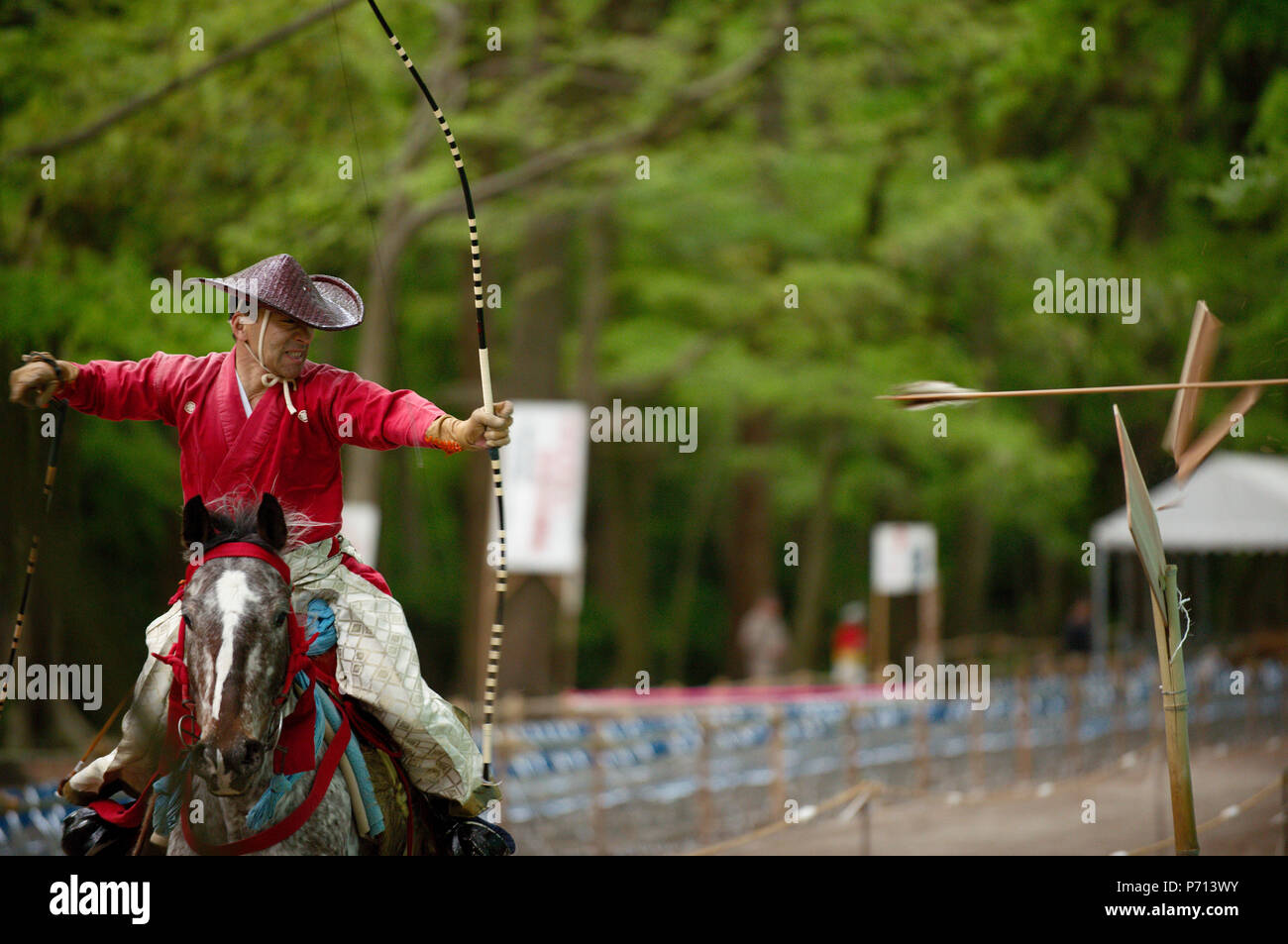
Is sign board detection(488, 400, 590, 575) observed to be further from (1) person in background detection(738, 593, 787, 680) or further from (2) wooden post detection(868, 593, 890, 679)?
(2) wooden post detection(868, 593, 890, 679)

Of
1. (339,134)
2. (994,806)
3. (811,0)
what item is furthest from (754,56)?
(994,806)

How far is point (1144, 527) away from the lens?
14.2 ft

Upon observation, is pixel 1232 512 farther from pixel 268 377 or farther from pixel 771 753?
pixel 268 377

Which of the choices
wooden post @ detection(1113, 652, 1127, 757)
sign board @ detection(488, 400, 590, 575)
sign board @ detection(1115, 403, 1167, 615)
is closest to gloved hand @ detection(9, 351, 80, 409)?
sign board @ detection(1115, 403, 1167, 615)

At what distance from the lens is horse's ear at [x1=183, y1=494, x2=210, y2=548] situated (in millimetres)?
3379

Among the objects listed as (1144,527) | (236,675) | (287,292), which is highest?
(287,292)

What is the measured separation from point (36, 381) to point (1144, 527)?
3.26 m

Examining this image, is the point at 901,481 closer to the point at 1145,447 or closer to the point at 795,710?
the point at 795,710

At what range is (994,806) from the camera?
1027cm

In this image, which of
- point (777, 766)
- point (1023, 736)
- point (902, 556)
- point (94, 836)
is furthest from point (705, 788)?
point (902, 556)

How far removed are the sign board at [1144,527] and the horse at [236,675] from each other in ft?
8.42

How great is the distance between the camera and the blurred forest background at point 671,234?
871cm

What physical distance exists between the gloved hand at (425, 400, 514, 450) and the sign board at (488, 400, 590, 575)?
782 centimetres
